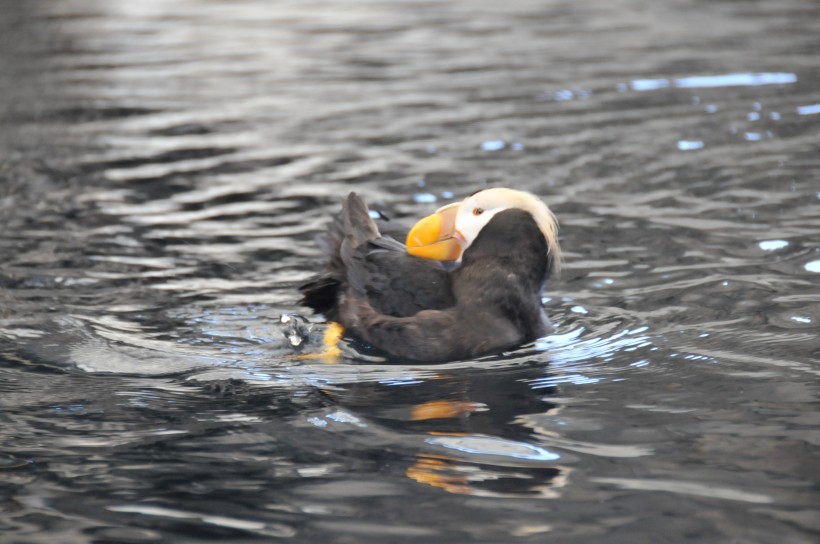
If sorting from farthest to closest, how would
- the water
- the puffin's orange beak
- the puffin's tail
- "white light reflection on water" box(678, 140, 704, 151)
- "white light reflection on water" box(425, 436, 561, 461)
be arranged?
"white light reflection on water" box(678, 140, 704, 151) → the puffin's tail → the puffin's orange beak → "white light reflection on water" box(425, 436, 561, 461) → the water

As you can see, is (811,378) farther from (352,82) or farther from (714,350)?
(352,82)

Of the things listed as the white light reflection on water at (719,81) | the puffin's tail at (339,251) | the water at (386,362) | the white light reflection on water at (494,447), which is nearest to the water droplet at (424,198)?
the water at (386,362)

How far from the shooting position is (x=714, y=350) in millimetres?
5688

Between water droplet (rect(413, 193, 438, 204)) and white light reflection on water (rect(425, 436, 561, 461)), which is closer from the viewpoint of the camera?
white light reflection on water (rect(425, 436, 561, 461))

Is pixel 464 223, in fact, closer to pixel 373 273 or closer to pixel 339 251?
pixel 373 273

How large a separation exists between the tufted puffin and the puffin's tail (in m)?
0.13

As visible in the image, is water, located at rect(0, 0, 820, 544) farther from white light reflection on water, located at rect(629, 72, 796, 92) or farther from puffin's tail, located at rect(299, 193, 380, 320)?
puffin's tail, located at rect(299, 193, 380, 320)

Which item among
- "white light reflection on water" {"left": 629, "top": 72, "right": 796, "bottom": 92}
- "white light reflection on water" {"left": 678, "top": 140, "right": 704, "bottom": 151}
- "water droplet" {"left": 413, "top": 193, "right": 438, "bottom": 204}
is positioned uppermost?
"white light reflection on water" {"left": 629, "top": 72, "right": 796, "bottom": 92}

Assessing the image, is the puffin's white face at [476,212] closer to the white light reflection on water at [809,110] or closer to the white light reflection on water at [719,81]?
the white light reflection on water at [809,110]

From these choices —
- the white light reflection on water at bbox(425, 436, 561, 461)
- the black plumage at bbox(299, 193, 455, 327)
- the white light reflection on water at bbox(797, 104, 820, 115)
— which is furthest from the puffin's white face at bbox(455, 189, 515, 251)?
the white light reflection on water at bbox(797, 104, 820, 115)

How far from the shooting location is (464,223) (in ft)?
18.8

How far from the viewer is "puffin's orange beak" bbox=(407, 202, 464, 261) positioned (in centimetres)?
571

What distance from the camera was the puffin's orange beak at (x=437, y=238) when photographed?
225 inches

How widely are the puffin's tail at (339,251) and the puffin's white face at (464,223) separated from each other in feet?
1.23
